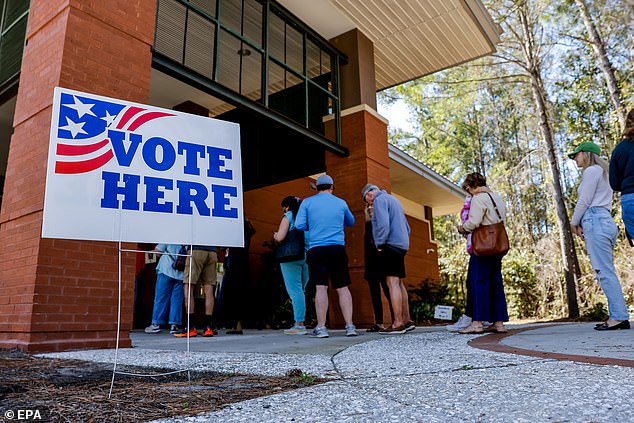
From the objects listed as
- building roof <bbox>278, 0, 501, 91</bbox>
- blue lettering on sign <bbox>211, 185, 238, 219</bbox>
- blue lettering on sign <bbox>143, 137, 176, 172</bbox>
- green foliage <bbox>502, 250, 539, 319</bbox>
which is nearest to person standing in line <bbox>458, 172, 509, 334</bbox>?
blue lettering on sign <bbox>211, 185, 238, 219</bbox>

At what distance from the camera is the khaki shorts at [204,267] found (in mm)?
6113

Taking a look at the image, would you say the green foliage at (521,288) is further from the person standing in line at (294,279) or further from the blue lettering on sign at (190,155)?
the blue lettering on sign at (190,155)

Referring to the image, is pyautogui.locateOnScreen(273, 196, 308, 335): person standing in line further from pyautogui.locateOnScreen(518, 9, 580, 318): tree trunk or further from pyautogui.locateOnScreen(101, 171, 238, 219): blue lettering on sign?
pyautogui.locateOnScreen(518, 9, 580, 318): tree trunk

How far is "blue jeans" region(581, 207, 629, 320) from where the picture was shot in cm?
442

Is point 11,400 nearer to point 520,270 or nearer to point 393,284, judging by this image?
point 393,284

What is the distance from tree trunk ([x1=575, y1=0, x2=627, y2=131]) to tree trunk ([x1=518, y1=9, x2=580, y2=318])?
1.30 metres

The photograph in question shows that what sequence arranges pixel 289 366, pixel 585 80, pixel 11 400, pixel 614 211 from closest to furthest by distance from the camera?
pixel 11 400
pixel 289 366
pixel 614 211
pixel 585 80

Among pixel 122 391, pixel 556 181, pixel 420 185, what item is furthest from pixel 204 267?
pixel 556 181

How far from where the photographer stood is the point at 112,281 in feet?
14.4

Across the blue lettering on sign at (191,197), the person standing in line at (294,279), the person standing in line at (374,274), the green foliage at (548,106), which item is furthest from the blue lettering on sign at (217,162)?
the green foliage at (548,106)

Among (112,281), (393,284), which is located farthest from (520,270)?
(112,281)

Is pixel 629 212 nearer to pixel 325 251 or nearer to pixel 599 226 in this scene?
pixel 599 226

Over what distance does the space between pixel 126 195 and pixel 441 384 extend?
1.91m

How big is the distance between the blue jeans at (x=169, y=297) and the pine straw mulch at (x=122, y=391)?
378 centimetres
